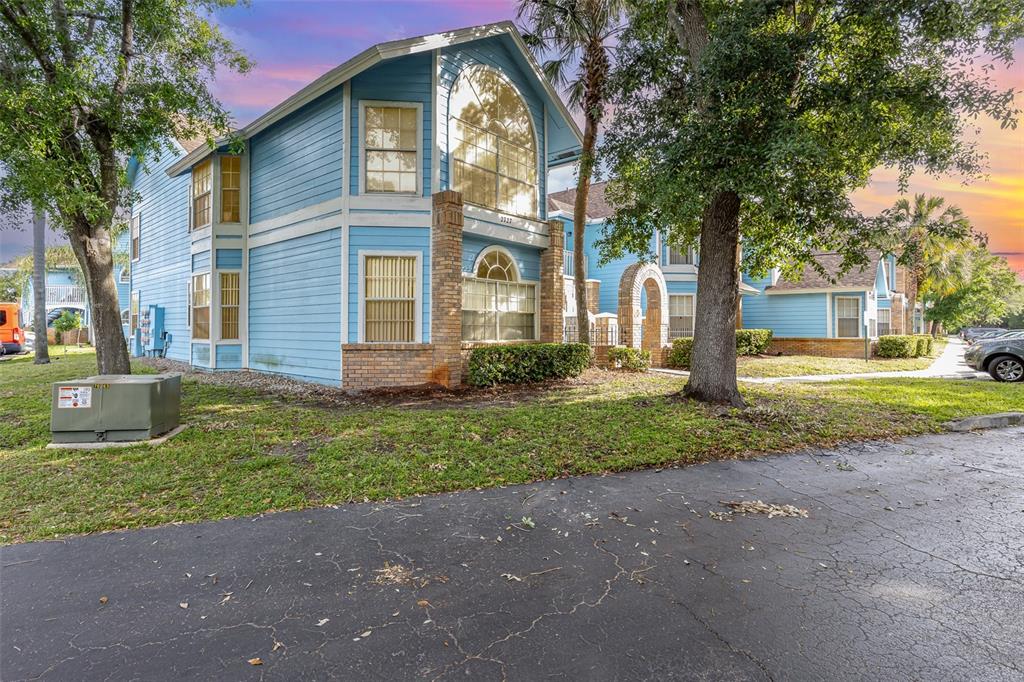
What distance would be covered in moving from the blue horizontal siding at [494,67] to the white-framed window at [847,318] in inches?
682

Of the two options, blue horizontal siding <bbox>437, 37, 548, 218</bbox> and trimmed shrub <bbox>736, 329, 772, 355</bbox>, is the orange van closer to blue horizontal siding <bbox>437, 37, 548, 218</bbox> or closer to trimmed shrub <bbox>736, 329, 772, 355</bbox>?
blue horizontal siding <bbox>437, 37, 548, 218</bbox>

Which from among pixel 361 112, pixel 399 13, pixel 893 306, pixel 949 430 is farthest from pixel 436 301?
pixel 893 306

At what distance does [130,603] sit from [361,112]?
10.1 metres

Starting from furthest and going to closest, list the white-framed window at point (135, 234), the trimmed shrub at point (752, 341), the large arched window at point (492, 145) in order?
1. the white-framed window at point (135, 234)
2. the trimmed shrub at point (752, 341)
3. the large arched window at point (492, 145)

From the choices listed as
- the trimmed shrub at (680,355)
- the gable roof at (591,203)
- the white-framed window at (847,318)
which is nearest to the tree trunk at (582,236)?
the trimmed shrub at (680,355)

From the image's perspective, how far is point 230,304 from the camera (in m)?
13.7

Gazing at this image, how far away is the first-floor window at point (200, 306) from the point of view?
14109 millimetres

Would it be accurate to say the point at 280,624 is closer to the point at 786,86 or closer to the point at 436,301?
the point at 436,301

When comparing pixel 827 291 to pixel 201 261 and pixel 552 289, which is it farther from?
pixel 201 261

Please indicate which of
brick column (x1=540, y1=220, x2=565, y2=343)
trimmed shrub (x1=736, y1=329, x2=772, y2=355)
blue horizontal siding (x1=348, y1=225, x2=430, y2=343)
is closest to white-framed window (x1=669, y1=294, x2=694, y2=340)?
trimmed shrub (x1=736, y1=329, x2=772, y2=355)

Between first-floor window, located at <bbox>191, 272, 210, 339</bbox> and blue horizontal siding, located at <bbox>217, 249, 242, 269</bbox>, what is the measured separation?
0.67m

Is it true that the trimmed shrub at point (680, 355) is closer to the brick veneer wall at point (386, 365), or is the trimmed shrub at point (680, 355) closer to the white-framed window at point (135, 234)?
the brick veneer wall at point (386, 365)

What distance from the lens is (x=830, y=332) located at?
74.6 ft

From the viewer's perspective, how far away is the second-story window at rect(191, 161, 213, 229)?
1425cm
